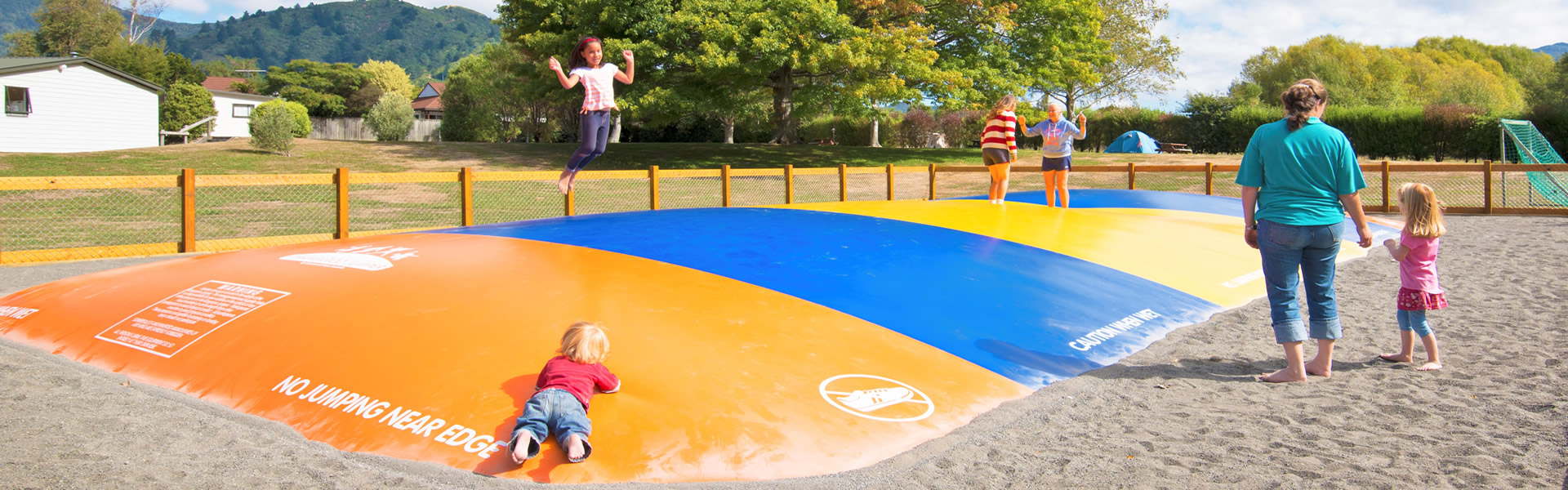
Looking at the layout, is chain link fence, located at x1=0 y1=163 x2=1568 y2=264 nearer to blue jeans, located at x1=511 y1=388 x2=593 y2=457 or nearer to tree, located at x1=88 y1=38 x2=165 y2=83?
blue jeans, located at x1=511 y1=388 x2=593 y2=457

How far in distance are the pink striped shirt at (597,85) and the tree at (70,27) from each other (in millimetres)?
75540

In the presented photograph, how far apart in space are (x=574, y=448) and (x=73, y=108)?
33471mm

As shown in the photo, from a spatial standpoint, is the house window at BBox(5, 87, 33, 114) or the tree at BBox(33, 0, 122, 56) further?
the tree at BBox(33, 0, 122, 56)

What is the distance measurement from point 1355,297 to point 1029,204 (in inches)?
148

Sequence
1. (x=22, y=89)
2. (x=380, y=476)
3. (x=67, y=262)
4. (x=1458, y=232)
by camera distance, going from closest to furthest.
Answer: (x=380, y=476)
(x=67, y=262)
(x=1458, y=232)
(x=22, y=89)

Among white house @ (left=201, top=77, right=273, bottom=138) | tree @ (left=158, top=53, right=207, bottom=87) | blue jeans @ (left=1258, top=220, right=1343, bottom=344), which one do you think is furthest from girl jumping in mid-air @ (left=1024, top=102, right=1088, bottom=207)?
tree @ (left=158, top=53, right=207, bottom=87)

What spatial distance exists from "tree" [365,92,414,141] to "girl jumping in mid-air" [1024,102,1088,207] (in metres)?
42.2

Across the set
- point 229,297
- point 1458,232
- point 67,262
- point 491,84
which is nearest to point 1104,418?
point 229,297

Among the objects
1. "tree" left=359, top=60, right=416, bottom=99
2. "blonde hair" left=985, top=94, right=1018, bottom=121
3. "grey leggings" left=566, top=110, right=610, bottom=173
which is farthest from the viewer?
"tree" left=359, top=60, right=416, bottom=99

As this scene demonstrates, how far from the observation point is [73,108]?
28.7 meters

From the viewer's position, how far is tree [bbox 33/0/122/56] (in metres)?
65.8

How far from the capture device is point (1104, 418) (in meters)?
4.49

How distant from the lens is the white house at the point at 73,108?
2700 cm

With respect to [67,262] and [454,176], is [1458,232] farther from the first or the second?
[67,262]
